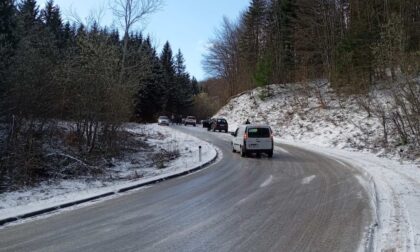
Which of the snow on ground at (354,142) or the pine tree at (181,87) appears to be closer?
the snow on ground at (354,142)

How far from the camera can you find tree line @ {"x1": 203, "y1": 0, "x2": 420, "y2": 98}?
98.1 feet

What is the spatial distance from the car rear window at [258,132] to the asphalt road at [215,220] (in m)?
9.93

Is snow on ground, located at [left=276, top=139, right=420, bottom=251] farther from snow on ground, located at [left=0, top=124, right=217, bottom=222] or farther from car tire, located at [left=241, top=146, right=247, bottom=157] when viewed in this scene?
snow on ground, located at [left=0, top=124, right=217, bottom=222]

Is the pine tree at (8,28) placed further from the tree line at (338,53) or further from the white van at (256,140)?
the tree line at (338,53)

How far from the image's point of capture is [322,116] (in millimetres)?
44250

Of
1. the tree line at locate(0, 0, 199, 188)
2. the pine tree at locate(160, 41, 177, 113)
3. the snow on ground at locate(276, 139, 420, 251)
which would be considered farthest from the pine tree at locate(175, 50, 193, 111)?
the snow on ground at locate(276, 139, 420, 251)

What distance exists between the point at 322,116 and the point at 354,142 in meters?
12.3

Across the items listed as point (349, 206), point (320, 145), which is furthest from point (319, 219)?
point (320, 145)

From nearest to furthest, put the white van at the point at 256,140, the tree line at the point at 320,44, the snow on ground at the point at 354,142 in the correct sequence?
the snow on ground at the point at 354,142 < the white van at the point at 256,140 < the tree line at the point at 320,44

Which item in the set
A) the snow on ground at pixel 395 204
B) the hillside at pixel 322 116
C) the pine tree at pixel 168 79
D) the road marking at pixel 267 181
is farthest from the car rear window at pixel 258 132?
the pine tree at pixel 168 79

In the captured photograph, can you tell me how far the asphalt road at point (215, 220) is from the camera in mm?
7621

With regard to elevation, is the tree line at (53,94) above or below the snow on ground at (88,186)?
above

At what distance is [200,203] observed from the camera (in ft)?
38.0

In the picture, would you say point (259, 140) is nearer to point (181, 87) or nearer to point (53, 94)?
point (53, 94)
